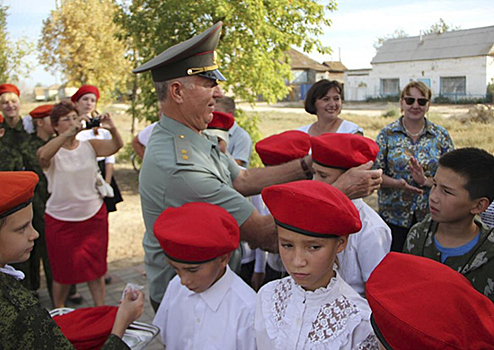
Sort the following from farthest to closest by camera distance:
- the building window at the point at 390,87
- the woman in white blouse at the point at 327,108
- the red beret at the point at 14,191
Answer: the building window at the point at 390,87
the woman in white blouse at the point at 327,108
the red beret at the point at 14,191

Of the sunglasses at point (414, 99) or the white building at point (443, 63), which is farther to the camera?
the white building at point (443, 63)

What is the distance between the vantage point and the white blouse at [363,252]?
2301mm

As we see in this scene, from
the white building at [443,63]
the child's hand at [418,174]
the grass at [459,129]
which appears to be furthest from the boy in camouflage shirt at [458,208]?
the white building at [443,63]

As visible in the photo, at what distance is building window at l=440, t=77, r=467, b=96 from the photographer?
4.43m

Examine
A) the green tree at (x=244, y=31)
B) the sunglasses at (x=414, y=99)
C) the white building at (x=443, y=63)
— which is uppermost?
the green tree at (x=244, y=31)

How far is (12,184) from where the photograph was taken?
66.1 inches

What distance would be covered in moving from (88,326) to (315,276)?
43.1 inches

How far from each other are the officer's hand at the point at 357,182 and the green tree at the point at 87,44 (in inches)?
444

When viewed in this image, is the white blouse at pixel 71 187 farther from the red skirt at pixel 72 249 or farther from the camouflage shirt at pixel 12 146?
the camouflage shirt at pixel 12 146

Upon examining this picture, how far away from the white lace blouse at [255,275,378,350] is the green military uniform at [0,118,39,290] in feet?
11.4

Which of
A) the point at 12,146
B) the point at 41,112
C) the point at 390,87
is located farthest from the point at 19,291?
the point at 390,87

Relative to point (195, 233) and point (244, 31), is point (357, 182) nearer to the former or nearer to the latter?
point (195, 233)

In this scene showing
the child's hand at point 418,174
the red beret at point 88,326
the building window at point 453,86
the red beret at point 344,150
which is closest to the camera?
the red beret at point 88,326

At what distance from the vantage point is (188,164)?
237 centimetres
